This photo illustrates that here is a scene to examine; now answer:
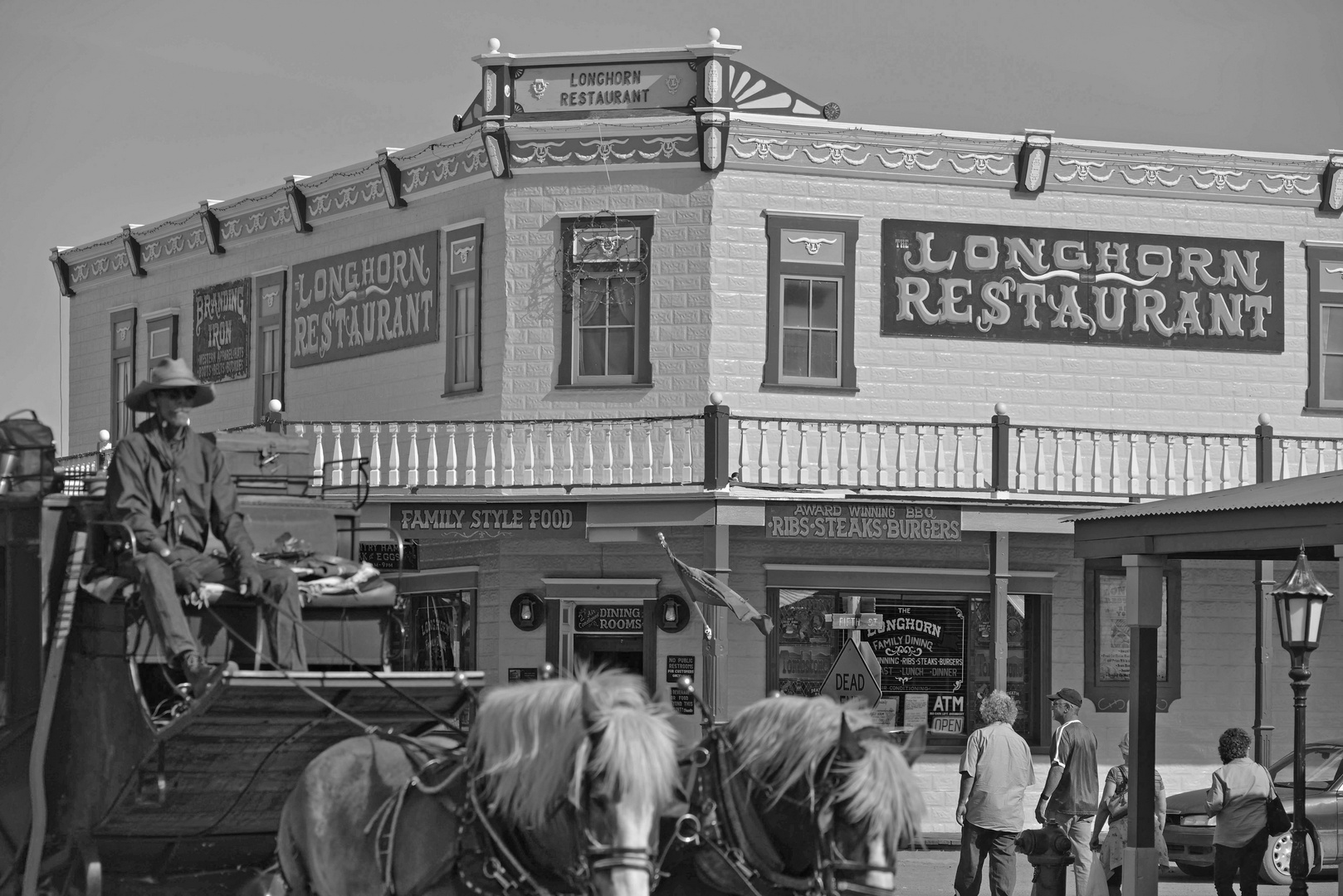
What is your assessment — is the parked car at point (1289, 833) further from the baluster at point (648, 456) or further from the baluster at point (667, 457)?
the baluster at point (648, 456)

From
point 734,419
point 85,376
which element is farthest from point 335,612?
point 85,376

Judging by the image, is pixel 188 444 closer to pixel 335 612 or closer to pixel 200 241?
pixel 335 612

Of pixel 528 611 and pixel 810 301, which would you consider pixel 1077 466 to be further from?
pixel 528 611

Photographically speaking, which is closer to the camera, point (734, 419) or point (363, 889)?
point (363, 889)

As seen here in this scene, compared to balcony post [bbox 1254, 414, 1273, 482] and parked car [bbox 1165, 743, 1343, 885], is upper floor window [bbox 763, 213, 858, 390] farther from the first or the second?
parked car [bbox 1165, 743, 1343, 885]

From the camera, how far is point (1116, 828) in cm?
1427

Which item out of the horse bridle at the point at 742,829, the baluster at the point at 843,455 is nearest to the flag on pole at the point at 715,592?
the baluster at the point at 843,455

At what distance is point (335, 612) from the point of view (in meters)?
9.33

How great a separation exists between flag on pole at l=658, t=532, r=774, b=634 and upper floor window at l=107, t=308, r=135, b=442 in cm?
1186

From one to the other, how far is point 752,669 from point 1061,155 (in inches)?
288

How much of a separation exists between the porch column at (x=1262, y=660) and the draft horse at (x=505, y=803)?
1594 cm

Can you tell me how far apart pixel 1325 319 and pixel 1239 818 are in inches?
457

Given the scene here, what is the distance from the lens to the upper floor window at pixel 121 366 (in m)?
28.0

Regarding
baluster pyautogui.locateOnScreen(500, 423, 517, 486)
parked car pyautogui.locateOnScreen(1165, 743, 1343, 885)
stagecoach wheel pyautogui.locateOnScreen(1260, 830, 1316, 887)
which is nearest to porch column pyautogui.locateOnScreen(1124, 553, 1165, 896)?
parked car pyautogui.locateOnScreen(1165, 743, 1343, 885)
